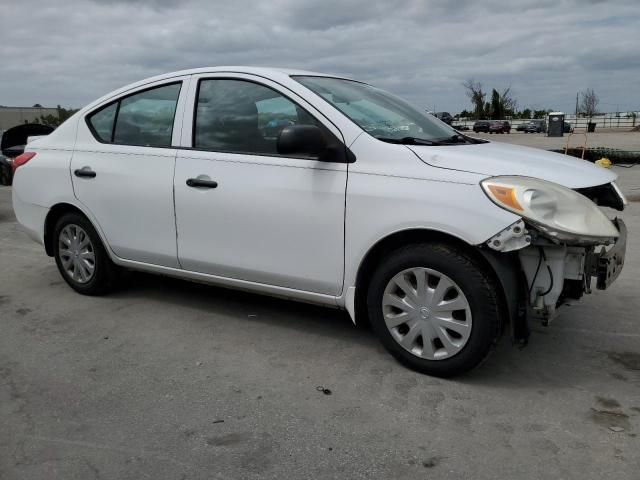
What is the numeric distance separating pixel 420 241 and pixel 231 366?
1362 mm

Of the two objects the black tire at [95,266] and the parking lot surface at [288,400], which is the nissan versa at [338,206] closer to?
the black tire at [95,266]

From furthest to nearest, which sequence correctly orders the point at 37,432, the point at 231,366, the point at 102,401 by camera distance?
the point at 231,366
the point at 102,401
the point at 37,432

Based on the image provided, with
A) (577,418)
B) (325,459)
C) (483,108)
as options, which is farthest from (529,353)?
(483,108)

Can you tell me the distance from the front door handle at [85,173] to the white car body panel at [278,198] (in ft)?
0.13

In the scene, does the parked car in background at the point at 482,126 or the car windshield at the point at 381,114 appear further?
the parked car in background at the point at 482,126

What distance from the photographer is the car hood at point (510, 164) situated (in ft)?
10.8

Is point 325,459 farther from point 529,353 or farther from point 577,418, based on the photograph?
point 529,353

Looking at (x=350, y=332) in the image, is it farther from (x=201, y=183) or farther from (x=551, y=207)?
(x=551, y=207)

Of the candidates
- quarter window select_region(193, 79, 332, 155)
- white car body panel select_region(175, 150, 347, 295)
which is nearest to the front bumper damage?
white car body panel select_region(175, 150, 347, 295)

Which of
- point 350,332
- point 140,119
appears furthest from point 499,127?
point 350,332

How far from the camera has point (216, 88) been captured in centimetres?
426

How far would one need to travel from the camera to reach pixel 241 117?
161 inches

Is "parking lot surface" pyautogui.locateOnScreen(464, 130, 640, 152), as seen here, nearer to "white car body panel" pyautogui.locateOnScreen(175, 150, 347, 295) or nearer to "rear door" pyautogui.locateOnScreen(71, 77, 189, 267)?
"rear door" pyautogui.locateOnScreen(71, 77, 189, 267)

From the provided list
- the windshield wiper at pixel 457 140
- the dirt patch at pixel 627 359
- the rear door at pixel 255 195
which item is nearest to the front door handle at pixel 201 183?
the rear door at pixel 255 195
